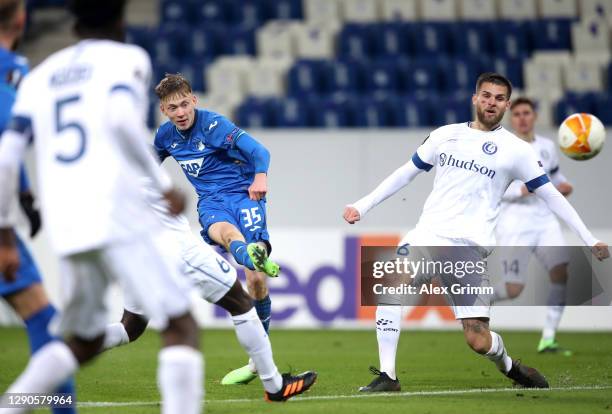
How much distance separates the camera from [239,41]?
1862cm

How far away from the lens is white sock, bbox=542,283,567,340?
11.6 meters

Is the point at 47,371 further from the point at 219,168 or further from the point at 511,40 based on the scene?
the point at 511,40

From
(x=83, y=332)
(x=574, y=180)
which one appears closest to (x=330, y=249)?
(x=574, y=180)

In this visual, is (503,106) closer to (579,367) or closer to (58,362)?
(579,367)

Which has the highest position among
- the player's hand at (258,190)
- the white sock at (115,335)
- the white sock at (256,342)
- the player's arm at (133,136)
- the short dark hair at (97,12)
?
the short dark hair at (97,12)

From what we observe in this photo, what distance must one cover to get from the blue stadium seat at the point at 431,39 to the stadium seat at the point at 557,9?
1785mm

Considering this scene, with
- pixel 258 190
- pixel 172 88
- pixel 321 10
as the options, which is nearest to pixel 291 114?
pixel 321 10

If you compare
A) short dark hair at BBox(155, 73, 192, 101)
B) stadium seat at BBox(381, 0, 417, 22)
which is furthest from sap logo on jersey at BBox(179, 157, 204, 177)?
stadium seat at BBox(381, 0, 417, 22)

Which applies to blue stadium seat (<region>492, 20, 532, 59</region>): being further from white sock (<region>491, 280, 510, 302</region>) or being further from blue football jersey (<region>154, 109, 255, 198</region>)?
blue football jersey (<region>154, 109, 255, 198</region>)

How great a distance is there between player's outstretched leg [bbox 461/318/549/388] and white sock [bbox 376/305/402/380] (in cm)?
47

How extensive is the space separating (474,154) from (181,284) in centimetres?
352

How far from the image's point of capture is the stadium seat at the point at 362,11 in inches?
749

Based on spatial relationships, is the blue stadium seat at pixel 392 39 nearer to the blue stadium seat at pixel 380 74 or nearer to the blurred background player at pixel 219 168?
the blue stadium seat at pixel 380 74

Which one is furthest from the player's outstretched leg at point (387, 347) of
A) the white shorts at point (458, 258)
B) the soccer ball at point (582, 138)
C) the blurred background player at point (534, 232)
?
the blurred background player at point (534, 232)
